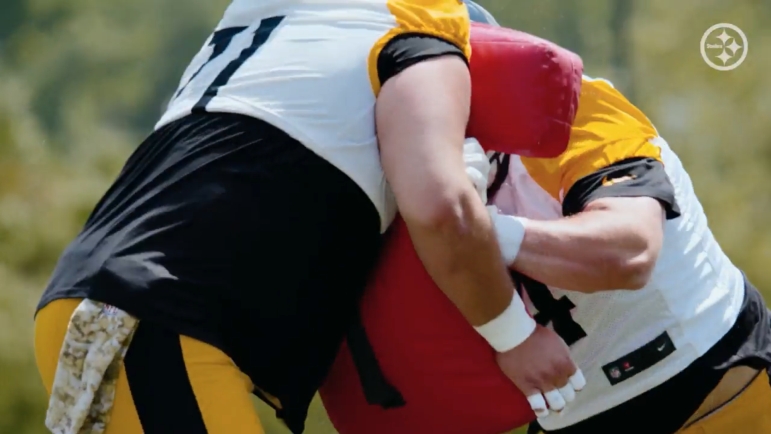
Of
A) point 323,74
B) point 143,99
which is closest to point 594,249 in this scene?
point 323,74

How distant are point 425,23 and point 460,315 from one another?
332 mm

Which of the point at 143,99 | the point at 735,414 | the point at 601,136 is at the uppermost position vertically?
the point at 601,136

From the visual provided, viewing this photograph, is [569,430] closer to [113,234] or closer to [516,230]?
[516,230]

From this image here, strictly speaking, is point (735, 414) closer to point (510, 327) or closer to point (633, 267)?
point (633, 267)

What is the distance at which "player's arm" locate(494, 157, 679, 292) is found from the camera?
1.05m

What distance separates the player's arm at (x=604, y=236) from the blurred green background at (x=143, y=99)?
949 millimetres

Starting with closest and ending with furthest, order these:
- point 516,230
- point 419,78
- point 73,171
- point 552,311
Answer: point 419,78 → point 516,230 → point 552,311 → point 73,171

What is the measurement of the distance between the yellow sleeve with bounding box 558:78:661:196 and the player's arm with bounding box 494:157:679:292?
31 millimetres

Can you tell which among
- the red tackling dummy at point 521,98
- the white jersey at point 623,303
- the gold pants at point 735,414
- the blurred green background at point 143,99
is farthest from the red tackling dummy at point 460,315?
the blurred green background at point 143,99

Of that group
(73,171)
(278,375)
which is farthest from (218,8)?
(278,375)

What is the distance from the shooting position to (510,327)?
3.35 feet

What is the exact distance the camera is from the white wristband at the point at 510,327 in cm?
102

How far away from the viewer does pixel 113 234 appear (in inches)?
37.4

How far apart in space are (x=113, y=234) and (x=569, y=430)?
26.0 inches
